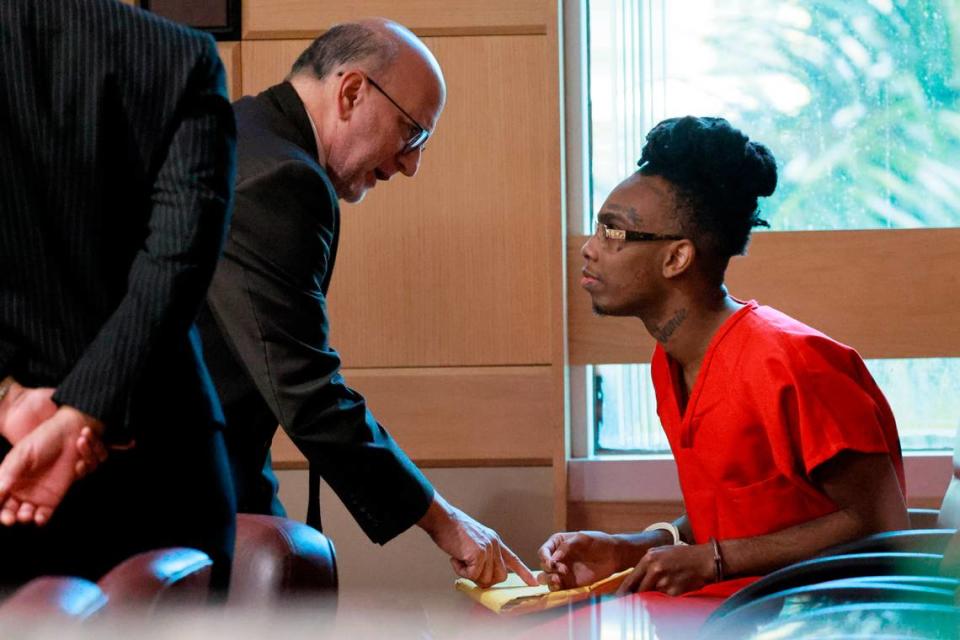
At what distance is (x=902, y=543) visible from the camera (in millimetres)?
1464

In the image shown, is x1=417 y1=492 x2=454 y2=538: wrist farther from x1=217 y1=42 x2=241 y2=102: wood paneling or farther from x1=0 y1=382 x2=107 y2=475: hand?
x1=217 y1=42 x2=241 y2=102: wood paneling

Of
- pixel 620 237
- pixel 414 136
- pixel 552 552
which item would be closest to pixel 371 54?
pixel 414 136

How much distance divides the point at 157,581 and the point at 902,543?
105 cm

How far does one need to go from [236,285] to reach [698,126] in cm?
85

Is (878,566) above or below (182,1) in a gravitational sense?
below

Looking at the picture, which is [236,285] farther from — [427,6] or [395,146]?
[427,6]

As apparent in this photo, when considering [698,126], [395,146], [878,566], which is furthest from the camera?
[395,146]

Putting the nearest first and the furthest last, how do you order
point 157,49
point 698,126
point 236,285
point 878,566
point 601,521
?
point 157,49 < point 878,566 < point 236,285 < point 698,126 < point 601,521

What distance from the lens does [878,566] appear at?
1329 millimetres

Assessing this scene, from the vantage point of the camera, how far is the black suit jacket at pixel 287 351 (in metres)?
1.81

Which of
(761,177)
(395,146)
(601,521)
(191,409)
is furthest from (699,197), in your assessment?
(601,521)

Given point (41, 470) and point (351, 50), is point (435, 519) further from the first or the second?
point (41, 470)

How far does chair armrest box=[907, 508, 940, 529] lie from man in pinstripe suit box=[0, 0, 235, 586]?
1.21 m

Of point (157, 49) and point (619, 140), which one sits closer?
point (157, 49)
